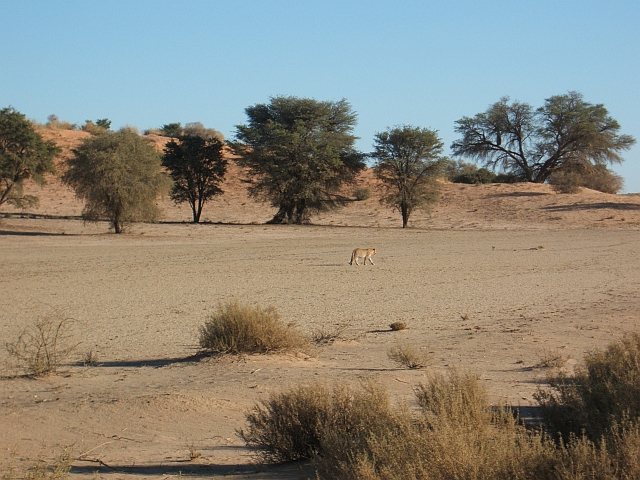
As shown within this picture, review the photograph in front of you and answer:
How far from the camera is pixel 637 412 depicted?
6129 mm

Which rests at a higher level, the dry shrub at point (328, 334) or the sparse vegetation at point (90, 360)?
the dry shrub at point (328, 334)

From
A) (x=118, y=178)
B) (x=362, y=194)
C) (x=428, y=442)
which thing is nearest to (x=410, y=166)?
(x=362, y=194)

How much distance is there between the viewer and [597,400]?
259 inches

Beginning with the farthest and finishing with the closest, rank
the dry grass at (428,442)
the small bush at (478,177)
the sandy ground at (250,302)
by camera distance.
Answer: the small bush at (478,177) → the sandy ground at (250,302) → the dry grass at (428,442)

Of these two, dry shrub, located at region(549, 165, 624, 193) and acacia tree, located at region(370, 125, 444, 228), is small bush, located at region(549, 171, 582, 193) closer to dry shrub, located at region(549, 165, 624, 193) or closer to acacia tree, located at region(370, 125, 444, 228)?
dry shrub, located at region(549, 165, 624, 193)

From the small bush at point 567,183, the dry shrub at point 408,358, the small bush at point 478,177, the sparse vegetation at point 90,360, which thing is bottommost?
the sparse vegetation at point 90,360

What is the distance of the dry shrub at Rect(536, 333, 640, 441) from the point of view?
6.16 m

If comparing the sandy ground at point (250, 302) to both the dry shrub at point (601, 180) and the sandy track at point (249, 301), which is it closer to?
the sandy track at point (249, 301)

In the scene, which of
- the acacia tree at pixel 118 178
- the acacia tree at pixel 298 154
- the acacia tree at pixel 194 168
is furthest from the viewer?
the acacia tree at pixel 194 168

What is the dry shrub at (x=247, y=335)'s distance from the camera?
12.4 meters

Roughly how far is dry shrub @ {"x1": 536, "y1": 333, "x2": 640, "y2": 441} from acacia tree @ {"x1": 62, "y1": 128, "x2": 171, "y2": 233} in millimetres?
38331

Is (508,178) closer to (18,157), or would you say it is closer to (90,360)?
(18,157)

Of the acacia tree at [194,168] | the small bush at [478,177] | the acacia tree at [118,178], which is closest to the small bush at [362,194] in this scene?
the acacia tree at [194,168]

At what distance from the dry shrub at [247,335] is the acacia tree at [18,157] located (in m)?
41.9
